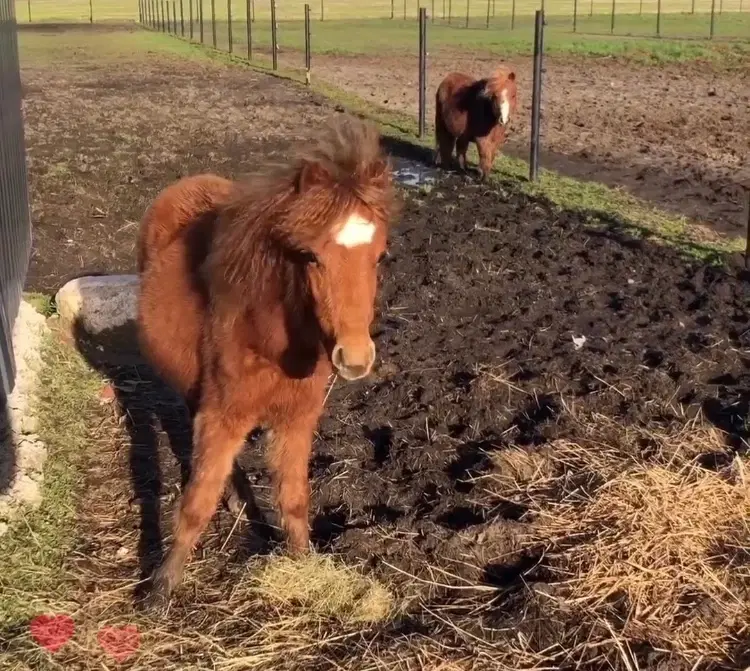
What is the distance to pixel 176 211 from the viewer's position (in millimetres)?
4289

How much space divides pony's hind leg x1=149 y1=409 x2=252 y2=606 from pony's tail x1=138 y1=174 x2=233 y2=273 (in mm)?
1040

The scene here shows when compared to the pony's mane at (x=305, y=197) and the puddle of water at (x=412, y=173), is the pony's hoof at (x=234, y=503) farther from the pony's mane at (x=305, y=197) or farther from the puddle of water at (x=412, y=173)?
the puddle of water at (x=412, y=173)

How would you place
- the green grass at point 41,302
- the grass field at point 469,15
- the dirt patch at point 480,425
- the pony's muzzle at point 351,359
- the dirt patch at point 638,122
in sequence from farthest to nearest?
the grass field at point 469,15, the dirt patch at point 638,122, the green grass at point 41,302, the dirt patch at point 480,425, the pony's muzzle at point 351,359

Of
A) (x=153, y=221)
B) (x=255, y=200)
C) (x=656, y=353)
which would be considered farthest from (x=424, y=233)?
(x=255, y=200)

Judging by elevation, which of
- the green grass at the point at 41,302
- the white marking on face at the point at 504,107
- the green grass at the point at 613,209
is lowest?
the green grass at the point at 41,302

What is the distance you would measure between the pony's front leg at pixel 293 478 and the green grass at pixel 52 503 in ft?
3.00

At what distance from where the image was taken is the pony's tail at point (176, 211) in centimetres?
414

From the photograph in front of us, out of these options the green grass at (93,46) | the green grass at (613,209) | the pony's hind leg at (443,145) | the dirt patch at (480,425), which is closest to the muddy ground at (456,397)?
the dirt patch at (480,425)

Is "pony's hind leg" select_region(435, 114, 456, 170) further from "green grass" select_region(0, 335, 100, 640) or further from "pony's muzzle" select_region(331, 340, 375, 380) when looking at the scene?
"pony's muzzle" select_region(331, 340, 375, 380)

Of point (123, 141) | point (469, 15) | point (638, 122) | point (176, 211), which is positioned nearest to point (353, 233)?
point (176, 211)

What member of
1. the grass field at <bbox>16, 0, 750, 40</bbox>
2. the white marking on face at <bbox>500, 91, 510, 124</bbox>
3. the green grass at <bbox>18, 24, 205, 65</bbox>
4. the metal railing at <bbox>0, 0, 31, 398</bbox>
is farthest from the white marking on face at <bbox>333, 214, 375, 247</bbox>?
the grass field at <bbox>16, 0, 750, 40</bbox>

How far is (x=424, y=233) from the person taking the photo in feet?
26.3

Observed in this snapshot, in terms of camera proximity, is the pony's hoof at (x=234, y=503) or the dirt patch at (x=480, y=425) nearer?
the dirt patch at (x=480, y=425)

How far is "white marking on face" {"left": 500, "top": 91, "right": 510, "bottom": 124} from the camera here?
1067cm
